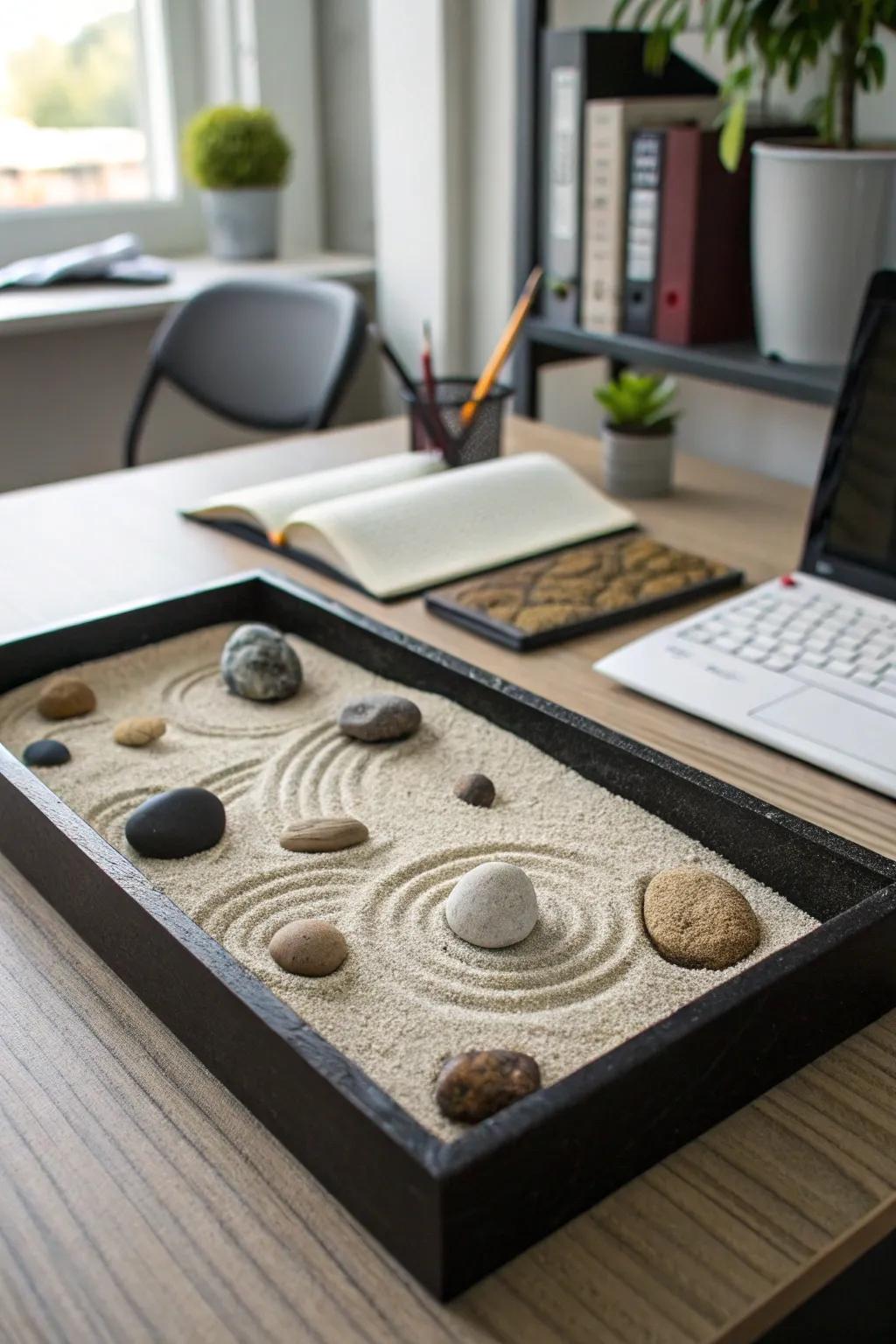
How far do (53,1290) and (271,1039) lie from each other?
0.41ft

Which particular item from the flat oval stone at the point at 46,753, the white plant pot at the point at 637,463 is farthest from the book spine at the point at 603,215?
the flat oval stone at the point at 46,753

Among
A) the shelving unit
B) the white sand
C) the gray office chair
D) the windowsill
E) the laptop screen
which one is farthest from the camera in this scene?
the windowsill

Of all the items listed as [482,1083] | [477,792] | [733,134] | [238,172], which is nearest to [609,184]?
[733,134]

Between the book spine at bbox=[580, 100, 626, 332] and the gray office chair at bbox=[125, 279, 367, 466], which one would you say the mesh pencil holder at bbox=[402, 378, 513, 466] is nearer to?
the book spine at bbox=[580, 100, 626, 332]

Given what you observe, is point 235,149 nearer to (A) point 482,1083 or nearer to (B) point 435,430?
(B) point 435,430

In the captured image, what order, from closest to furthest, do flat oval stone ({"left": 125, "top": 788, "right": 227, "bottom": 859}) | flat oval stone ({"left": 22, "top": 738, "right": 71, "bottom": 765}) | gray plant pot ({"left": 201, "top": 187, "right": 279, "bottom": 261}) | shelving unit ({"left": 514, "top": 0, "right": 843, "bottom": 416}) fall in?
flat oval stone ({"left": 125, "top": 788, "right": 227, "bottom": 859}) < flat oval stone ({"left": 22, "top": 738, "right": 71, "bottom": 765}) < shelving unit ({"left": 514, "top": 0, "right": 843, "bottom": 416}) < gray plant pot ({"left": 201, "top": 187, "right": 279, "bottom": 261})

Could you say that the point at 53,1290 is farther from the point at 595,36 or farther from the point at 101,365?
the point at 101,365

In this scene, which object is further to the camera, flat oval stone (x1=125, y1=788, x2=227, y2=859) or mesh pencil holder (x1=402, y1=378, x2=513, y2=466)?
mesh pencil holder (x1=402, y1=378, x2=513, y2=466)

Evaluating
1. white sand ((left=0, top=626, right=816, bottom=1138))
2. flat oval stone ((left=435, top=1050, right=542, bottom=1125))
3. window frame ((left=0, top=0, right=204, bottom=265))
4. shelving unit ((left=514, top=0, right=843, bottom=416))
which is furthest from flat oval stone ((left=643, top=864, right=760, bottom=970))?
window frame ((left=0, top=0, right=204, bottom=265))

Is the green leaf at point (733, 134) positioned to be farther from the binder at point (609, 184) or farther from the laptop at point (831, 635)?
the laptop at point (831, 635)

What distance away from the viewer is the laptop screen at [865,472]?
1.05 metres

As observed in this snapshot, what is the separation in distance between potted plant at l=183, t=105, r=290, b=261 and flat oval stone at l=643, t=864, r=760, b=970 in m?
1.92

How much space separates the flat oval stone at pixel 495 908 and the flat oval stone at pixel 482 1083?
11 cm

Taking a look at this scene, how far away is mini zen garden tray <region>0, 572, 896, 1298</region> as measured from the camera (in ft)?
1.60
